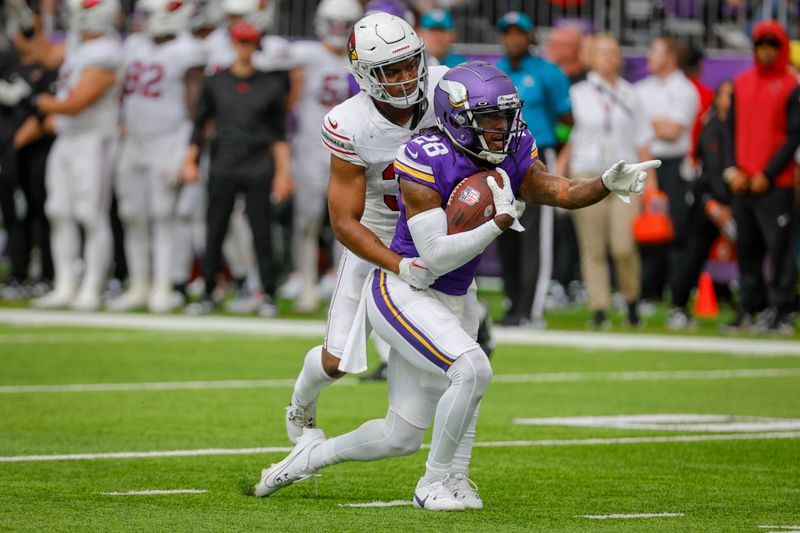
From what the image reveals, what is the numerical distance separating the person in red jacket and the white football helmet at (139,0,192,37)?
186 inches

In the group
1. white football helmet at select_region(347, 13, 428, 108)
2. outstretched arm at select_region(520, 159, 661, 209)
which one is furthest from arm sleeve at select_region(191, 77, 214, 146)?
outstretched arm at select_region(520, 159, 661, 209)

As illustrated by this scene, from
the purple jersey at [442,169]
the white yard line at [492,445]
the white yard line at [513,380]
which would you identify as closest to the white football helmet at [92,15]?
the white yard line at [513,380]

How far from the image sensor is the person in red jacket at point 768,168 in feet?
40.1

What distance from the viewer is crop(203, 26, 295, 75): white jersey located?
45.1ft

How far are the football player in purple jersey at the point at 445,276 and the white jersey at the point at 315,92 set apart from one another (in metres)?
8.24

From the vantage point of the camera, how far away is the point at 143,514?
5254mm

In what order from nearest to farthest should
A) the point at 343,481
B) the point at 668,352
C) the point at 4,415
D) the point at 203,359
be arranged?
the point at 343,481 → the point at 4,415 → the point at 203,359 → the point at 668,352

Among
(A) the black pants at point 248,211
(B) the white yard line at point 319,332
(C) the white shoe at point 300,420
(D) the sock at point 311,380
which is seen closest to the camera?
(D) the sock at point 311,380

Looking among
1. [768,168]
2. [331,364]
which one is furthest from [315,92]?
[331,364]

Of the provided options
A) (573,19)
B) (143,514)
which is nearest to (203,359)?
(143,514)

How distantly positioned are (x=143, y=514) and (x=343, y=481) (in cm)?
110

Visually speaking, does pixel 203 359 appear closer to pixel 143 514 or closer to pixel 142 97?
pixel 142 97

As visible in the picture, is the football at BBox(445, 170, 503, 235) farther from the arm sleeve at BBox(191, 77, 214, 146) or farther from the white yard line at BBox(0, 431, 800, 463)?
the arm sleeve at BBox(191, 77, 214, 146)

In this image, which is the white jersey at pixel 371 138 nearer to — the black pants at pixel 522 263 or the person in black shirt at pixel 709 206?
the black pants at pixel 522 263
